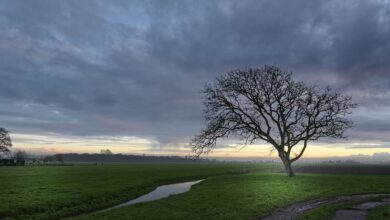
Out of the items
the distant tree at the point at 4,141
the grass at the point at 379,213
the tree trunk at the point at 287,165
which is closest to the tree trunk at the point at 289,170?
the tree trunk at the point at 287,165

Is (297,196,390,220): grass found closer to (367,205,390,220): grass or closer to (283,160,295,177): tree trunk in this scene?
(367,205,390,220): grass

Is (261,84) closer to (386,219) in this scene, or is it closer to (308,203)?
(308,203)

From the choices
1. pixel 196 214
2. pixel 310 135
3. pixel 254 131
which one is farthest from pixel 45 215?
pixel 310 135

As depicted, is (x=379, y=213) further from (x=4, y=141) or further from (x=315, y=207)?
(x=4, y=141)

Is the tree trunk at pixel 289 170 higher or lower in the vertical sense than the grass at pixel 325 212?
higher

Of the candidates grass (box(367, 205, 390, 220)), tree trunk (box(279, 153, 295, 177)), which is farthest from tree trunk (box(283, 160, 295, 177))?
grass (box(367, 205, 390, 220))

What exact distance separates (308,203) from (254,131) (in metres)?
28.8

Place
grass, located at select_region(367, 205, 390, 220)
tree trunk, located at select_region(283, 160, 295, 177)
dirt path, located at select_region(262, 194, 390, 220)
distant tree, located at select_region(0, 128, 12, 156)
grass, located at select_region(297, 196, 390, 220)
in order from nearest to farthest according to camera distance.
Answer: grass, located at select_region(367, 205, 390, 220) < grass, located at select_region(297, 196, 390, 220) < dirt path, located at select_region(262, 194, 390, 220) < tree trunk, located at select_region(283, 160, 295, 177) < distant tree, located at select_region(0, 128, 12, 156)

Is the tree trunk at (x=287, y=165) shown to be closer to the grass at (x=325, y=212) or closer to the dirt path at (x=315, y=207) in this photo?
the dirt path at (x=315, y=207)

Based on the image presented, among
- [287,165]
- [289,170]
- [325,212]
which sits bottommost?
[325,212]

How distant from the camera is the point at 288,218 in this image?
20.0 m

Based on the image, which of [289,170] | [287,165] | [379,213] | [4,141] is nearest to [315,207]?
[379,213]

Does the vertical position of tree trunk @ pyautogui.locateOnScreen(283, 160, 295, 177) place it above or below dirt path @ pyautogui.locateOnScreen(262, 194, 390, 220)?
above

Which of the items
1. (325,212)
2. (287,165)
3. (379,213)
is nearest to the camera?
(379,213)
